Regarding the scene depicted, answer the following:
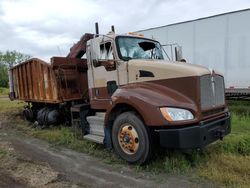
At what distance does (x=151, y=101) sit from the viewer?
17.1ft

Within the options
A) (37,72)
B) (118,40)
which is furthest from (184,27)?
(118,40)

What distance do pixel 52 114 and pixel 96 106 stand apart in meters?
2.75

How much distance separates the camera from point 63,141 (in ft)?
25.0

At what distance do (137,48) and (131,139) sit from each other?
2.11m

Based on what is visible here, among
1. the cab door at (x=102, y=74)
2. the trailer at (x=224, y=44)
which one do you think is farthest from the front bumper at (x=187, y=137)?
the trailer at (x=224, y=44)

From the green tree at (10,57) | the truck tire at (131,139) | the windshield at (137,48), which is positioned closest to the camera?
the truck tire at (131,139)

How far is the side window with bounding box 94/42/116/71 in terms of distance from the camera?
641 centimetres

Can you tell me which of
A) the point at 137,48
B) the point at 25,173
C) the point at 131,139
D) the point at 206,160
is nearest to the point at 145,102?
the point at 131,139

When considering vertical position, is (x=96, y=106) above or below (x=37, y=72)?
below

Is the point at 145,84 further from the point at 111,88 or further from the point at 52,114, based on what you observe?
the point at 52,114

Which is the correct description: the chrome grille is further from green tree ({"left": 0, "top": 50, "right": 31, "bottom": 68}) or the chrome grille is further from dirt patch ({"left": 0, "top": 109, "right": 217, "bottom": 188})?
green tree ({"left": 0, "top": 50, "right": 31, "bottom": 68})

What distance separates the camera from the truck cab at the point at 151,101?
199 inches

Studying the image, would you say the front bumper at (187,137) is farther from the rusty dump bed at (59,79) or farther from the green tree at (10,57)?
the green tree at (10,57)

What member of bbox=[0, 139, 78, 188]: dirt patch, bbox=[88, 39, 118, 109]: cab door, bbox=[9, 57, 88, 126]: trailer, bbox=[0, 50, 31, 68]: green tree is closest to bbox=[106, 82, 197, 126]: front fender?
bbox=[88, 39, 118, 109]: cab door
